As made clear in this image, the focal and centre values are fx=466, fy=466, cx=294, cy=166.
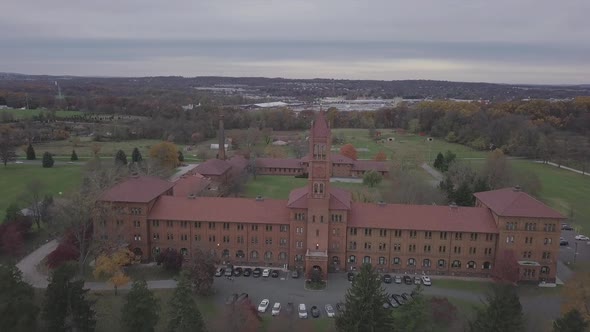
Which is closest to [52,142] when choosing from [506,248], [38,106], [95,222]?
[38,106]

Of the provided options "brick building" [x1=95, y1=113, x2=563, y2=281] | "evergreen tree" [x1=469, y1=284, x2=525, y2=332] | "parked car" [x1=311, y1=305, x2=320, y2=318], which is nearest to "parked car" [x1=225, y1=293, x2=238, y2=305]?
"parked car" [x1=311, y1=305, x2=320, y2=318]

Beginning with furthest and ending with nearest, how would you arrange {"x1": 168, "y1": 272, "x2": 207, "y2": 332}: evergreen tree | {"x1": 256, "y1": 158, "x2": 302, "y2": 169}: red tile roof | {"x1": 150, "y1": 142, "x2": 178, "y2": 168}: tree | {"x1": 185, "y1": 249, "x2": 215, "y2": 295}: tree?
{"x1": 256, "y1": 158, "x2": 302, "y2": 169}: red tile roof
{"x1": 150, "y1": 142, "x2": 178, "y2": 168}: tree
{"x1": 185, "y1": 249, "x2": 215, "y2": 295}: tree
{"x1": 168, "y1": 272, "x2": 207, "y2": 332}: evergreen tree

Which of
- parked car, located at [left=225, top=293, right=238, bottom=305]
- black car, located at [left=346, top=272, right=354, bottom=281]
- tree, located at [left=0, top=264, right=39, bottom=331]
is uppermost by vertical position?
tree, located at [left=0, top=264, right=39, bottom=331]

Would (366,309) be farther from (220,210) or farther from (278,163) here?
(278,163)

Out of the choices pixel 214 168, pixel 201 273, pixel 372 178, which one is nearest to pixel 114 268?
pixel 201 273

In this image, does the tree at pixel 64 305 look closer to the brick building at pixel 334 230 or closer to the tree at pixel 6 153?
the brick building at pixel 334 230

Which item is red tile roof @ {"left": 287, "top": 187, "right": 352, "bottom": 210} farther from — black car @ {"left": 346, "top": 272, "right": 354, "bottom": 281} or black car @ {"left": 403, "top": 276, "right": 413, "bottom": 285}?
black car @ {"left": 403, "top": 276, "right": 413, "bottom": 285}
